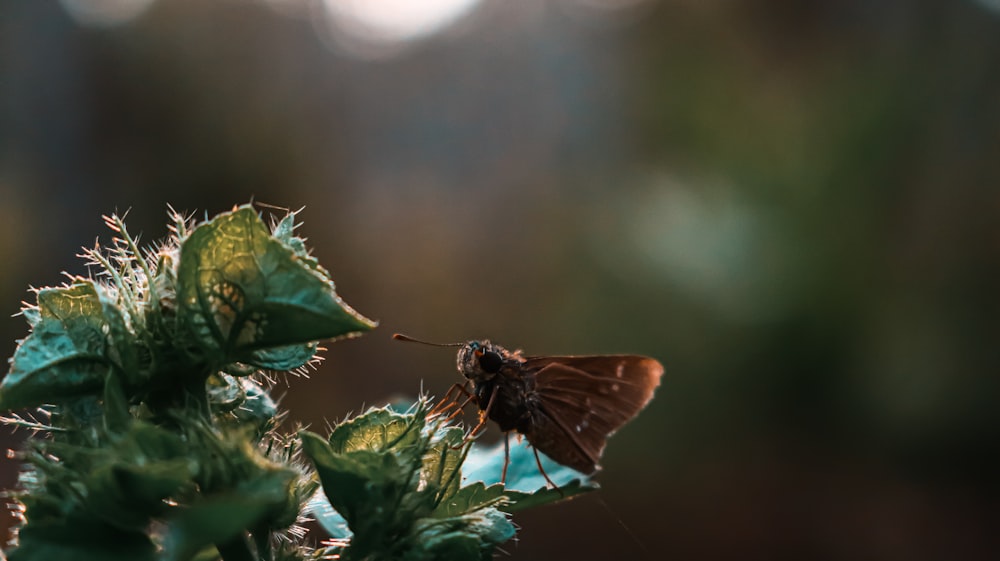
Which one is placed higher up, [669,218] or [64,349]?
[64,349]

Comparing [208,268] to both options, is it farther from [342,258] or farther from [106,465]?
[342,258]

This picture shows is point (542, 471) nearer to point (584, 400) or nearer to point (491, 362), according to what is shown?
point (491, 362)

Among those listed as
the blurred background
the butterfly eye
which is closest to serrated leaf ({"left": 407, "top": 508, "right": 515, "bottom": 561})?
the butterfly eye

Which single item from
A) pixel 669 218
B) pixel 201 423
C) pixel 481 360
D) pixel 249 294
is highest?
pixel 249 294

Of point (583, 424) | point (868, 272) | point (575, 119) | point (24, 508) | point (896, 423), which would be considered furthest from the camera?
point (575, 119)

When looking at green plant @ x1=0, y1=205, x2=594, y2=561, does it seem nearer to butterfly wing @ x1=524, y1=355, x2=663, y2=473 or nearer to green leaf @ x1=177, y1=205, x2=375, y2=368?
green leaf @ x1=177, y1=205, x2=375, y2=368

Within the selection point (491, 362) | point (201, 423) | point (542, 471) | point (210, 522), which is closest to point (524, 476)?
point (542, 471)

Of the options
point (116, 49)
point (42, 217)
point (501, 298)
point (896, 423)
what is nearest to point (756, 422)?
point (896, 423)
